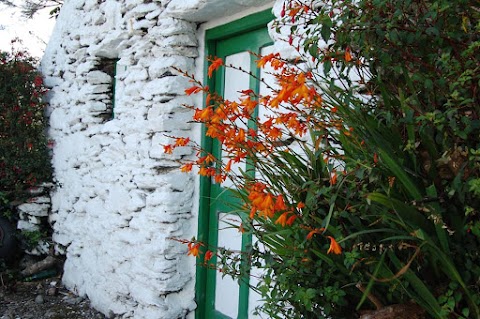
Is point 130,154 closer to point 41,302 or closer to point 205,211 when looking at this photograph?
point 205,211

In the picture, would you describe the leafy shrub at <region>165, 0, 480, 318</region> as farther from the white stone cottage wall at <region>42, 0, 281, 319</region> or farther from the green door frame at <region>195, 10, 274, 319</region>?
the green door frame at <region>195, 10, 274, 319</region>

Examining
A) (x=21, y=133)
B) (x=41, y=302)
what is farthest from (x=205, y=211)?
(x=21, y=133)

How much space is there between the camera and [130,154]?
422 cm

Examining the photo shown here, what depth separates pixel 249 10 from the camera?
3.46m

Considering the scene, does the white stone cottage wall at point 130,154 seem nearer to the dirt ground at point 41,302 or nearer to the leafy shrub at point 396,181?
the dirt ground at point 41,302

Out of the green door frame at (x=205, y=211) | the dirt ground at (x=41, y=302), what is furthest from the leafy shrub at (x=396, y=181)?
the dirt ground at (x=41, y=302)

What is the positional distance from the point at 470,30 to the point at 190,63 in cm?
241

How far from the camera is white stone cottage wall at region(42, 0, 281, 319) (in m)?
3.81

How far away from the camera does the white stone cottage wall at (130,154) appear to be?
381 centimetres

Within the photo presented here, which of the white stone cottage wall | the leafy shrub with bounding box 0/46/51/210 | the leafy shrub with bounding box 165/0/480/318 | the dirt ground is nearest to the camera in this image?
the leafy shrub with bounding box 165/0/480/318

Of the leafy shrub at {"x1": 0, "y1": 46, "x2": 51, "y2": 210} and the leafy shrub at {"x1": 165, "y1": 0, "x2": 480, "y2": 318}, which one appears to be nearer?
the leafy shrub at {"x1": 165, "y1": 0, "x2": 480, "y2": 318}

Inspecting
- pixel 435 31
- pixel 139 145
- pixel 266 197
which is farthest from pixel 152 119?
pixel 435 31

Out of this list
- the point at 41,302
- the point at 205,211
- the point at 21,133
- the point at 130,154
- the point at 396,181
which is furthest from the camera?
the point at 21,133

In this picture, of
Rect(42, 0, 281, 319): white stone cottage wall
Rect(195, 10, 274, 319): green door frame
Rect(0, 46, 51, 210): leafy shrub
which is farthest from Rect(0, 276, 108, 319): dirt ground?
Rect(195, 10, 274, 319): green door frame
